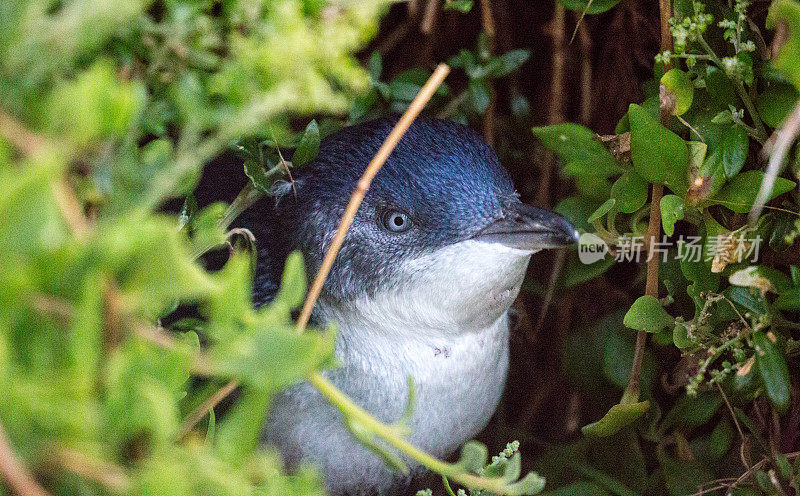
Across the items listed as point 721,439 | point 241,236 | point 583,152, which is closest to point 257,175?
point 241,236

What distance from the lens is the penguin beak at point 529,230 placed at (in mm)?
1506

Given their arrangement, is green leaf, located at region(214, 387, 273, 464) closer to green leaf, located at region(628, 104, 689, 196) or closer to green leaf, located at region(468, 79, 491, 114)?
green leaf, located at region(628, 104, 689, 196)

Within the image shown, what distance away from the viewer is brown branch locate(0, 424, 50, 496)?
0.68 meters

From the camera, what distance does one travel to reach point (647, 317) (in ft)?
5.16

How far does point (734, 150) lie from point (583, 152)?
11.5 inches

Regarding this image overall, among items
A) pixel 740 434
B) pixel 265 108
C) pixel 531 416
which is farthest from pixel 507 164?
pixel 265 108

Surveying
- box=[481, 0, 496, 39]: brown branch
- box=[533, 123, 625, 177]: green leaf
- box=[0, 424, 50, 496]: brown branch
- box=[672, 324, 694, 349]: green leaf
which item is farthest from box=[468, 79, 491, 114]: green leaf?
box=[0, 424, 50, 496]: brown branch

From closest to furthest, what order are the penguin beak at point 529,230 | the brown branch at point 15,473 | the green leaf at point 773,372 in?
the brown branch at point 15,473
the green leaf at point 773,372
the penguin beak at point 529,230

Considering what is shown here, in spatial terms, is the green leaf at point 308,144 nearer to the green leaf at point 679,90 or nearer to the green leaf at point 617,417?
the green leaf at point 679,90

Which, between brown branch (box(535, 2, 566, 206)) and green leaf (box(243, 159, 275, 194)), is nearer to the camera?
green leaf (box(243, 159, 275, 194))

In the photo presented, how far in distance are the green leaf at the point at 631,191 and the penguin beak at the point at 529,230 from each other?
0.14 m

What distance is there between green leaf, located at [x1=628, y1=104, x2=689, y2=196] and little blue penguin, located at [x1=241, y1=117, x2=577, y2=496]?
210mm

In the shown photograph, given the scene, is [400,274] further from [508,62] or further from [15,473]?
[15,473]

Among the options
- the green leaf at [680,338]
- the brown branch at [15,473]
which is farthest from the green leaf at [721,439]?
the brown branch at [15,473]
